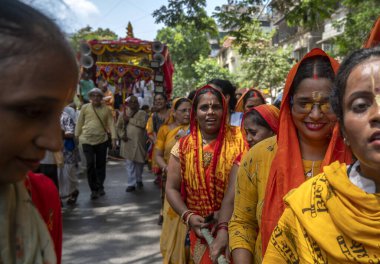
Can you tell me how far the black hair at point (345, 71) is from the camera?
129 centimetres

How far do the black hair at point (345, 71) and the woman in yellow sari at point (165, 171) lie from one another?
212 cm

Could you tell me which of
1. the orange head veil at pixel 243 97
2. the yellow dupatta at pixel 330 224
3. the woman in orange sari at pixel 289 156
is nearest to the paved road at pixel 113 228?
the orange head veil at pixel 243 97

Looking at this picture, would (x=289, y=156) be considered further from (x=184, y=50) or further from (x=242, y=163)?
(x=184, y=50)

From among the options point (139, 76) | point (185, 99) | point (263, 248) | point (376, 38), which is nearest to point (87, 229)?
point (185, 99)

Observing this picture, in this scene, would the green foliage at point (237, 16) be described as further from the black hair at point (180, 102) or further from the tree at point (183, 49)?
the tree at point (183, 49)

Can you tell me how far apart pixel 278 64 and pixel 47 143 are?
79.5 ft

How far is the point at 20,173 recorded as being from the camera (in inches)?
32.9

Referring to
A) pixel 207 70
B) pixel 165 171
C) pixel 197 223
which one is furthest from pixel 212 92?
pixel 207 70

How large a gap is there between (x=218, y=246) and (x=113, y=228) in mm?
3385

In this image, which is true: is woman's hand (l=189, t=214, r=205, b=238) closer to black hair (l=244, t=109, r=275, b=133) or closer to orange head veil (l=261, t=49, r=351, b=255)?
black hair (l=244, t=109, r=275, b=133)

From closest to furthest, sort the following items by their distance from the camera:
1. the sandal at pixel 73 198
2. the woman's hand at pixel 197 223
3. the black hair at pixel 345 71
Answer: the black hair at pixel 345 71
the woman's hand at pixel 197 223
the sandal at pixel 73 198

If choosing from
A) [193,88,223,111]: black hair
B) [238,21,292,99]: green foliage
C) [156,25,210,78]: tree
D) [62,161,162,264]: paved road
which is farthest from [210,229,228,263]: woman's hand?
[156,25,210,78]: tree

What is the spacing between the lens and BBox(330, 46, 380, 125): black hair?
1.29m

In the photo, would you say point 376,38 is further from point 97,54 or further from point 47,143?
point 97,54
